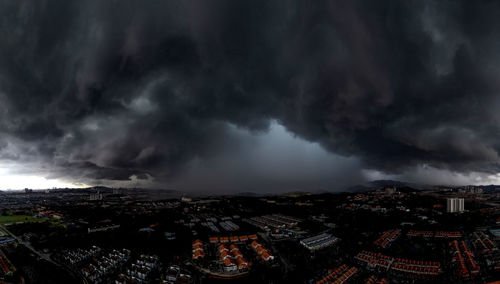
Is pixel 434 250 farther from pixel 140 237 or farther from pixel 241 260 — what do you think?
pixel 140 237

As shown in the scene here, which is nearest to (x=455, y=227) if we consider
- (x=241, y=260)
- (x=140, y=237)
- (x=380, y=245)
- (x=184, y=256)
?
(x=380, y=245)

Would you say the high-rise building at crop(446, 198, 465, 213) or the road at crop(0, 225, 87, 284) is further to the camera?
the high-rise building at crop(446, 198, 465, 213)

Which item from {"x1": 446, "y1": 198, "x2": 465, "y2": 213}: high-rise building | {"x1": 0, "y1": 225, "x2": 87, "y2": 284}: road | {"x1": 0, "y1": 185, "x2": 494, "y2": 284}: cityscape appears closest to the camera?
{"x1": 0, "y1": 185, "x2": 494, "y2": 284}: cityscape

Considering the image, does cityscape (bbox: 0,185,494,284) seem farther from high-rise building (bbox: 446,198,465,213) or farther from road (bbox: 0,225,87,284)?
high-rise building (bbox: 446,198,465,213)

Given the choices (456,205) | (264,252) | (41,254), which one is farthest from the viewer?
(456,205)

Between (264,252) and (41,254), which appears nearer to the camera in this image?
(264,252)

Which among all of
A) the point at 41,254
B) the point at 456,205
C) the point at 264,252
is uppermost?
the point at 456,205

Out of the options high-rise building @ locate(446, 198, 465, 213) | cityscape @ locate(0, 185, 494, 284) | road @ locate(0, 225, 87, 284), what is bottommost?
road @ locate(0, 225, 87, 284)

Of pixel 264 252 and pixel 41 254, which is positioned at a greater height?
pixel 264 252

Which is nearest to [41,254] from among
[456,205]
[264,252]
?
[264,252]

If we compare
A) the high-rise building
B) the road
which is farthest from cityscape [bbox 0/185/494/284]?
the high-rise building

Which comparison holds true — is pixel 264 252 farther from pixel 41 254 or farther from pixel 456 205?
pixel 456 205
